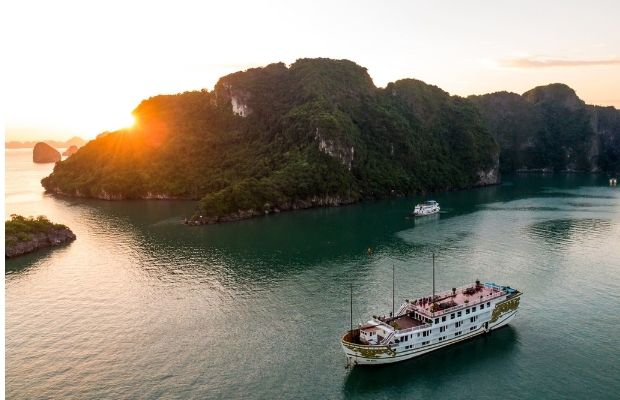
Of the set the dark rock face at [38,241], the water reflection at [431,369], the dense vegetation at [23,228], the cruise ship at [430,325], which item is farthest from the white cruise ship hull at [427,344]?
the dense vegetation at [23,228]

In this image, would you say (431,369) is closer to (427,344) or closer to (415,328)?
(427,344)

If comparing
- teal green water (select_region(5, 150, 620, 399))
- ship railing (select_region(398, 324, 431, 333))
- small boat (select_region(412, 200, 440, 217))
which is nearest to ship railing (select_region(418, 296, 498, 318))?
ship railing (select_region(398, 324, 431, 333))

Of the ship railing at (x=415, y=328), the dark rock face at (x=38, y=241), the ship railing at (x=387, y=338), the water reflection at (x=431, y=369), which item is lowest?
the water reflection at (x=431, y=369)

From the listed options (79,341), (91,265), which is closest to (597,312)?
(79,341)

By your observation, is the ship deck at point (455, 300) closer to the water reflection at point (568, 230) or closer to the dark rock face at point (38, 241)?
the water reflection at point (568, 230)

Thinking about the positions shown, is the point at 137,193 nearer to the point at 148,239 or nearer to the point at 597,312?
the point at 148,239

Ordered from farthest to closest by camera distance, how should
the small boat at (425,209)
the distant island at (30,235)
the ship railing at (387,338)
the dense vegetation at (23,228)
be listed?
the small boat at (425,209) < the dense vegetation at (23,228) < the distant island at (30,235) < the ship railing at (387,338)
